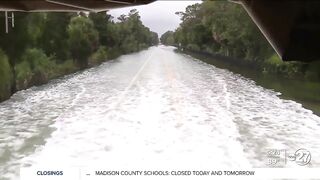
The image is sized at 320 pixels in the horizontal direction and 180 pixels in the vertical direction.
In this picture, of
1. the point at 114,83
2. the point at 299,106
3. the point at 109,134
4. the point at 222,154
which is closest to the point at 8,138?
the point at 109,134

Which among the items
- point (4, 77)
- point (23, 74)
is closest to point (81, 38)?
point (23, 74)

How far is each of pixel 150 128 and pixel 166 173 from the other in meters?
3.49

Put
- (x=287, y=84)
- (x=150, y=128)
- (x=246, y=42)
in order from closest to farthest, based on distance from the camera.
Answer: (x=150, y=128), (x=287, y=84), (x=246, y=42)

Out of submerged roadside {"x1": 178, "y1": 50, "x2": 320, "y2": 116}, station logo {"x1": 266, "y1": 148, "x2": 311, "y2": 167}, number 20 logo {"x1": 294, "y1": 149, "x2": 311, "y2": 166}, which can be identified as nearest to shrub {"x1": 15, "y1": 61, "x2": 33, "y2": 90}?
submerged roadside {"x1": 178, "y1": 50, "x2": 320, "y2": 116}

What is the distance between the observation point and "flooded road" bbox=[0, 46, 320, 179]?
319 inches

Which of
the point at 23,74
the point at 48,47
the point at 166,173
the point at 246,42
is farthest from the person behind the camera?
the point at 246,42

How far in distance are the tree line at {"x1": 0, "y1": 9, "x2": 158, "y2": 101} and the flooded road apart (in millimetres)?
1197

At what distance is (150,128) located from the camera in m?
10.8

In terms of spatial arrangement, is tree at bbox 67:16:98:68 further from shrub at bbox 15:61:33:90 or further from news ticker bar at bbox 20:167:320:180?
news ticker bar at bbox 20:167:320:180

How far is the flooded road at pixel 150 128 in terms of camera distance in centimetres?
809

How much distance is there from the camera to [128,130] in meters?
10.6

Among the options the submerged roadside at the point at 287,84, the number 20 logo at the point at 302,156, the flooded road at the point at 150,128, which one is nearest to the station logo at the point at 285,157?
the number 20 logo at the point at 302,156

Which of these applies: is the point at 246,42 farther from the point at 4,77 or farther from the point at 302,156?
the point at 302,156

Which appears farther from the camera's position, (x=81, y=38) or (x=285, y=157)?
(x=81, y=38)
